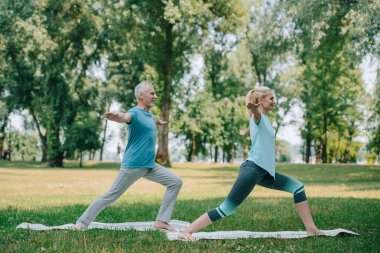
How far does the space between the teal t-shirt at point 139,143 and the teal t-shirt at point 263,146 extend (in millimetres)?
1849

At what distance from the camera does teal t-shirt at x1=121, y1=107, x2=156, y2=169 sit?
25.8ft

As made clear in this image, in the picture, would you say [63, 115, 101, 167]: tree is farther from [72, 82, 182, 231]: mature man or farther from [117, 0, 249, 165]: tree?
[72, 82, 182, 231]: mature man

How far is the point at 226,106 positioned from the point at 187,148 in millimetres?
10074

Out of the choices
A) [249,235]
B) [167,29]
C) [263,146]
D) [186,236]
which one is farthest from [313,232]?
[167,29]

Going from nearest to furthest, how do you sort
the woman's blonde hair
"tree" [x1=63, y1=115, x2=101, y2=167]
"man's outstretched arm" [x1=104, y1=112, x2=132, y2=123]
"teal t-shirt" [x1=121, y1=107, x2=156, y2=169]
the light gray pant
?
the woman's blonde hair < "man's outstretched arm" [x1=104, y1=112, x2=132, y2=123] < the light gray pant < "teal t-shirt" [x1=121, y1=107, x2=156, y2=169] < "tree" [x1=63, y1=115, x2=101, y2=167]

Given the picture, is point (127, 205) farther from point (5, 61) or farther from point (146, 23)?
point (5, 61)

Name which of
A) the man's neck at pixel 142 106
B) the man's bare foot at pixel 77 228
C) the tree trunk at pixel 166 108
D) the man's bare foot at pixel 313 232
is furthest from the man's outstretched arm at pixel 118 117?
the tree trunk at pixel 166 108

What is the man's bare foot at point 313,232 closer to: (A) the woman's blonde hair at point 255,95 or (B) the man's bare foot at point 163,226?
(A) the woman's blonde hair at point 255,95

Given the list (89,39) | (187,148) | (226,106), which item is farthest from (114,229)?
(187,148)

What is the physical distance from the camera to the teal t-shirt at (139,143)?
785 centimetres

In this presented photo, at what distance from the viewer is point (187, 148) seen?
7062 cm

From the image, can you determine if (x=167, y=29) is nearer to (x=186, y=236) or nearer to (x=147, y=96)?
(x=147, y=96)

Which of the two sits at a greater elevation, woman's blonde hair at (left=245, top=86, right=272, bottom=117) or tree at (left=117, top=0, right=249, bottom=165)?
tree at (left=117, top=0, right=249, bottom=165)

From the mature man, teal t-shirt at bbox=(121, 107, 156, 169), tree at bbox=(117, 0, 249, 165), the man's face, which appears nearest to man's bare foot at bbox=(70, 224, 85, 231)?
the mature man
